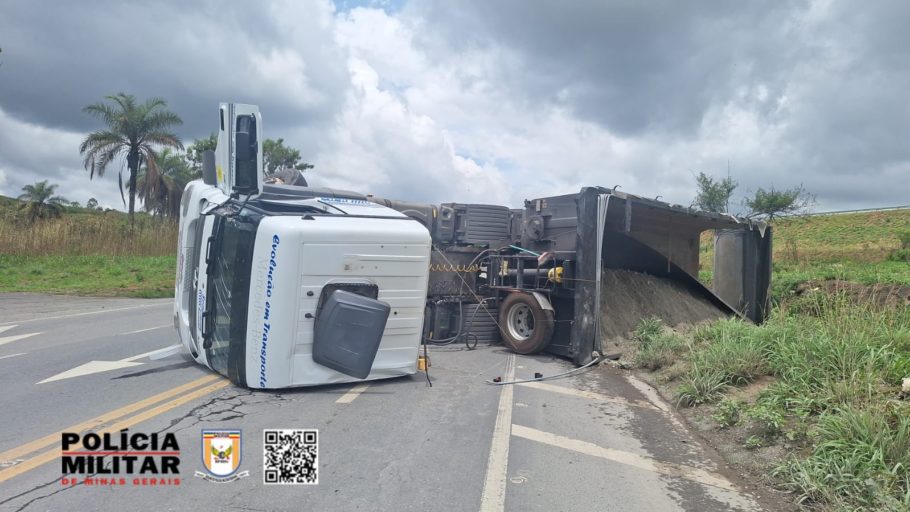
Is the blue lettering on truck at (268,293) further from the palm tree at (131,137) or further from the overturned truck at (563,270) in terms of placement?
the palm tree at (131,137)

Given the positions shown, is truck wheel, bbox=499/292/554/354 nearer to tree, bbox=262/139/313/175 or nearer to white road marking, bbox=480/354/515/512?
white road marking, bbox=480/354/515/512

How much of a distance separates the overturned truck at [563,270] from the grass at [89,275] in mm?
13287

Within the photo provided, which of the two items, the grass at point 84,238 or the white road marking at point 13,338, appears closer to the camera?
the white road marking at point 13,338

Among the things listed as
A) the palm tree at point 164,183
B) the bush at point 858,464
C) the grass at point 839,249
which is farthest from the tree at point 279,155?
the bush at point 858,464

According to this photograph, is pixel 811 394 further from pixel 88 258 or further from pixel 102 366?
pixel 88 258

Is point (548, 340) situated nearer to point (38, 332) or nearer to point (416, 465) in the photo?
point (416, 465)

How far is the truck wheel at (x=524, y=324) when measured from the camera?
9352 millimetres

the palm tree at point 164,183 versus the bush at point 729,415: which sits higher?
the palm tree at point 164,183

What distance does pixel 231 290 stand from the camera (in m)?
5.98

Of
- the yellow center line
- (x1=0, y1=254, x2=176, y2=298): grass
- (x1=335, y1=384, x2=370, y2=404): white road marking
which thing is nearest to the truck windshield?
the yellow center line

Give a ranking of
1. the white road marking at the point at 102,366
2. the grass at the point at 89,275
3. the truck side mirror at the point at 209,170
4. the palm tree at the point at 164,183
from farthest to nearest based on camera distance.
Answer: the palm tree at the point at 164,183 < the grass at the point at 89,275 < the truck side mirror at the point at 209,170 < the white road marking at the point at 102,366

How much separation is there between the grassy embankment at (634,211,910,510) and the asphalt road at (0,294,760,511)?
0.40 meters

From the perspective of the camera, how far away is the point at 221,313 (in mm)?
6207

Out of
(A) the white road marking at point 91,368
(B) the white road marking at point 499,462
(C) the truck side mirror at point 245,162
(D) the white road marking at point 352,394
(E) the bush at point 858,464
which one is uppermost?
(C) the truck side mirror at point 245,162
